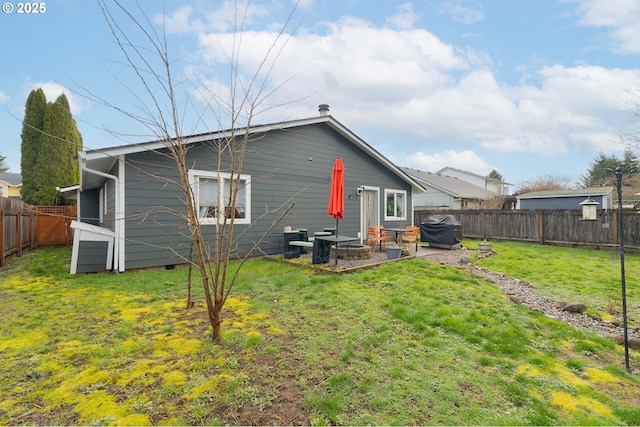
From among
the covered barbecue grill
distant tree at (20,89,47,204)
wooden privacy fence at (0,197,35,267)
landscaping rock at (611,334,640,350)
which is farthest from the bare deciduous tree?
distant tree at (20,89,47,204)

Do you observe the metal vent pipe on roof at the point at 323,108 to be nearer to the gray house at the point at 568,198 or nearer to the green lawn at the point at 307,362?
the green lawn at the point at 307,362

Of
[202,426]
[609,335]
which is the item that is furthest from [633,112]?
[202,426]

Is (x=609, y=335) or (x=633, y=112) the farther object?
(x=633, y=112)

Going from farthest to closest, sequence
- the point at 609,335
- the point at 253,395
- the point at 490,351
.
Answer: the point at 609,335
the point at 490,351
the point at 253,395

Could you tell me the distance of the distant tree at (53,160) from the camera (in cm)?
1553

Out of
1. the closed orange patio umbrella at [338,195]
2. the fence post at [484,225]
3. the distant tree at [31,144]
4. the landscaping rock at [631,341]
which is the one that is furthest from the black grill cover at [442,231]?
the distant tree at [31,144]

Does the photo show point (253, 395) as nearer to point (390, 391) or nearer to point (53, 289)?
point (390, 391)

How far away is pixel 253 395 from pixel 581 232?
1446 cm

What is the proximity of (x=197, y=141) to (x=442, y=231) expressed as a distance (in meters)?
8.73

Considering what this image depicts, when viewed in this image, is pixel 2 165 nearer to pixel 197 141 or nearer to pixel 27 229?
pixel 27 229

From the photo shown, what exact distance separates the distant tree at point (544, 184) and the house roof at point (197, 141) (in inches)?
960

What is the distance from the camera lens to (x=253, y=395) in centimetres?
245

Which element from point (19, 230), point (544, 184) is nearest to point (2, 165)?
point (19, 230)

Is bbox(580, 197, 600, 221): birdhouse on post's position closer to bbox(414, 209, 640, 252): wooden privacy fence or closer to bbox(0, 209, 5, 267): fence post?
bbox(414, 209, 640, 252): wooden privacy fence
